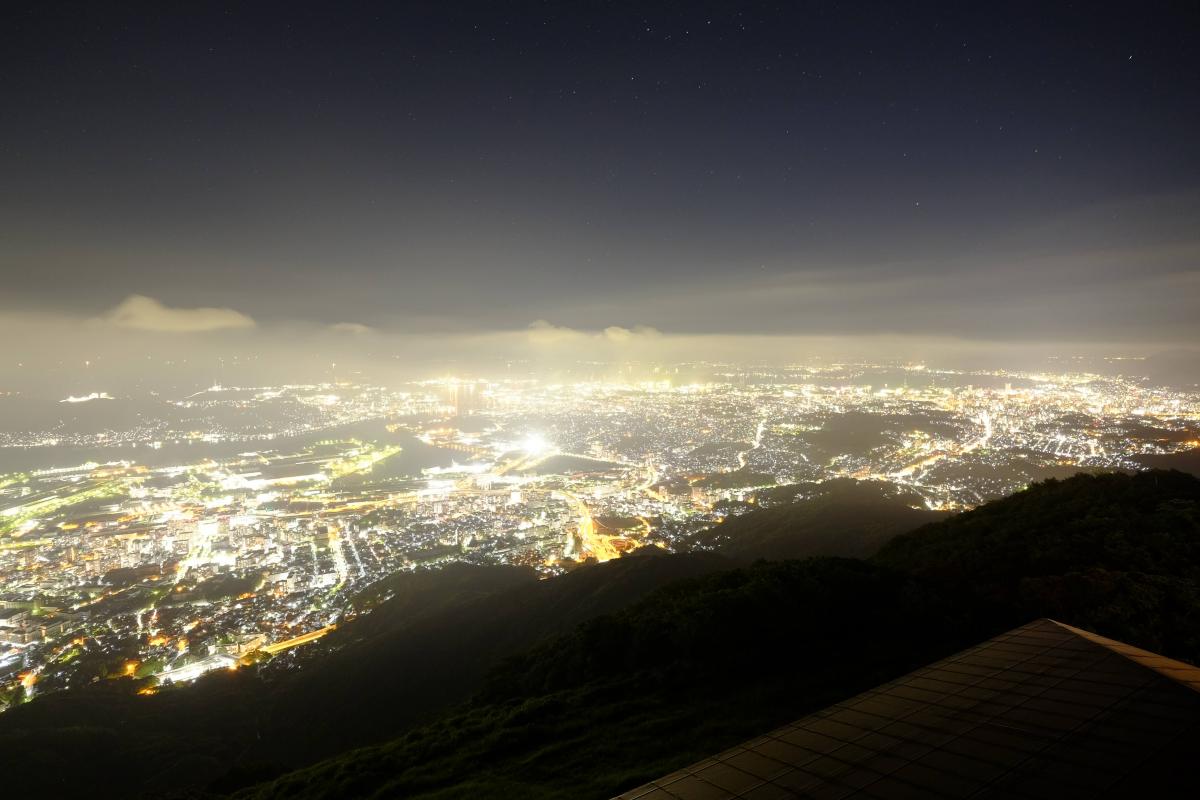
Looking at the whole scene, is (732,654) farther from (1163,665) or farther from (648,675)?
(1163,665)

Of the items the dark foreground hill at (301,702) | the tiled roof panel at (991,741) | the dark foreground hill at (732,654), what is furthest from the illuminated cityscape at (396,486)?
the tiled roof panel at (991,741)

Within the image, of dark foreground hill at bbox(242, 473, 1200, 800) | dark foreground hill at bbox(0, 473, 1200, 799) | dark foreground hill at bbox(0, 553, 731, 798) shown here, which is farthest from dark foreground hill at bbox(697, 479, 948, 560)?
dark foreground hill at bbox(242, 473, 1200, 800)

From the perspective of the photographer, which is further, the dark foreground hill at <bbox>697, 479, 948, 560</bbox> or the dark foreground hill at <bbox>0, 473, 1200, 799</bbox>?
the dark foreground hill at <bbox>697, 479, 948, 560</bbox>

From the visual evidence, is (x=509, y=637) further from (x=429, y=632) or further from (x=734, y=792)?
(x=734, y=792)

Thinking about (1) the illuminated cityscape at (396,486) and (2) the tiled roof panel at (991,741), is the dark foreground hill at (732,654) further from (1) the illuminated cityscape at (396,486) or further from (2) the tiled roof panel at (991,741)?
(1) the illuminated cityscape at (396,486)

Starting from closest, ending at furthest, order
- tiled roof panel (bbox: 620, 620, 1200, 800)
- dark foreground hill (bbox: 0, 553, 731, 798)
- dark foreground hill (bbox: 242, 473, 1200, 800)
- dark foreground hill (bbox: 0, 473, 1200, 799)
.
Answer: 1. tiled roof panel (bbox: 620, 620, 1200, 800)
2. dark foreground hill (bbox: 242, 473, 1200, 800)
3. dark foreground hill (bbox: 0, 473, 1200, 799)
4. dark foreground hill (bbox: 0, 553, 731, 798)

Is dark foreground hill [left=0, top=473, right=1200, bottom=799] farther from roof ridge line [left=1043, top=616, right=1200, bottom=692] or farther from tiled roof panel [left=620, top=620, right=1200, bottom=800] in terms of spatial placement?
roof ridge line [left=1043, top=616, right=1200, bottom=692]
